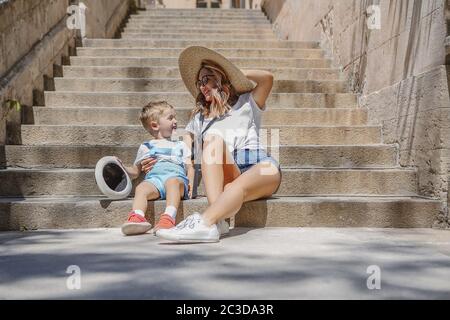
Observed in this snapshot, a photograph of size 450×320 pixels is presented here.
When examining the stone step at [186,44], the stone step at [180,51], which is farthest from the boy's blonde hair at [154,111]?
the stone step at [186,44]

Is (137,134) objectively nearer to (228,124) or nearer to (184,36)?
(228,124)

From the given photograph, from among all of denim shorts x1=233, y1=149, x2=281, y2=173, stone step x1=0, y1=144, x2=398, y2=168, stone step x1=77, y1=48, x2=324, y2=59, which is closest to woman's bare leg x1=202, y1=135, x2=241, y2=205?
denim shorts x1=233, y1=149, x2=281, y2=173

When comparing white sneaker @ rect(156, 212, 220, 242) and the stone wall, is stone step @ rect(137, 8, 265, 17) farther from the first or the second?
white sneaker @ rect(156, 212, 220, 242)

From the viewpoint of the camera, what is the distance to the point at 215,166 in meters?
3.02

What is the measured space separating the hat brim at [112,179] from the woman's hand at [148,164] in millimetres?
189

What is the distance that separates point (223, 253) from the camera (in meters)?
2.50

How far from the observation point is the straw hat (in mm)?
3344

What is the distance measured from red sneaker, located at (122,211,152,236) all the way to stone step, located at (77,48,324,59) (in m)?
3.56

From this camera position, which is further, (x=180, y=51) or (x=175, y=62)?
(x=180, y=51)

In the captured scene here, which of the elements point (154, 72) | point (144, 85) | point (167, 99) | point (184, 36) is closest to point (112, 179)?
point (167, 99)

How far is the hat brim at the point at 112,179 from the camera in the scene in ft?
10.5

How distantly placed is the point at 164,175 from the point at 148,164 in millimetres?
233
